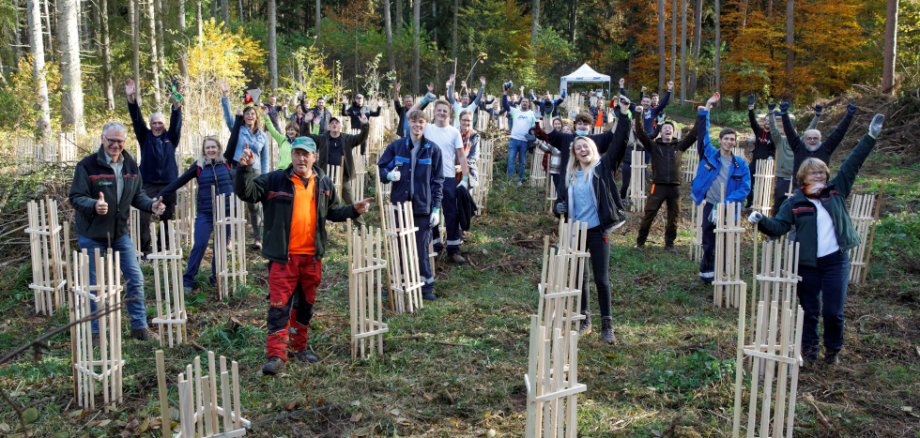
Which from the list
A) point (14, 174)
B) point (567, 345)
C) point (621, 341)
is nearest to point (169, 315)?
point (567, 345)

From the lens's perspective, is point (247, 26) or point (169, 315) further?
point (247, 26)

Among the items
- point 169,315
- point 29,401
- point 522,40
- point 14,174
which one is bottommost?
point 29,401

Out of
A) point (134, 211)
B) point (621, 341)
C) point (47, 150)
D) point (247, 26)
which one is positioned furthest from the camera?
point (247, 26)

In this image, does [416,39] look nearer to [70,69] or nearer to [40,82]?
[70,69]

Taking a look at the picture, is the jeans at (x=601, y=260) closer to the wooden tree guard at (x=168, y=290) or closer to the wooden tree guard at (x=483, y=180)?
the wooden tree guard at (x=168, y=290)

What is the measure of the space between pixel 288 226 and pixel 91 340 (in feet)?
4.92

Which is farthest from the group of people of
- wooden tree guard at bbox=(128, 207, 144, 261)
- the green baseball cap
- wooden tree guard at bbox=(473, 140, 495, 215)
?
wooden tree guard at bbox=(473, 140, 495, 215)

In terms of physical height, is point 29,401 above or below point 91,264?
below

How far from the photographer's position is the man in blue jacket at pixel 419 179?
24.2 ft

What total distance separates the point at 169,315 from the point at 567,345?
11.4ft

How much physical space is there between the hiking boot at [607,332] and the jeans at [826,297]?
4.94 ft

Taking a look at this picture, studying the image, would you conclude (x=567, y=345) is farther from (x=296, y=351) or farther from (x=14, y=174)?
(x=14, y=174)

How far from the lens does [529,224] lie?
11469mm

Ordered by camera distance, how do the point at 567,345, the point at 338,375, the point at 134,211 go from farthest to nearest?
the point at 134,211, the point at 338,375, the point at 567,345
